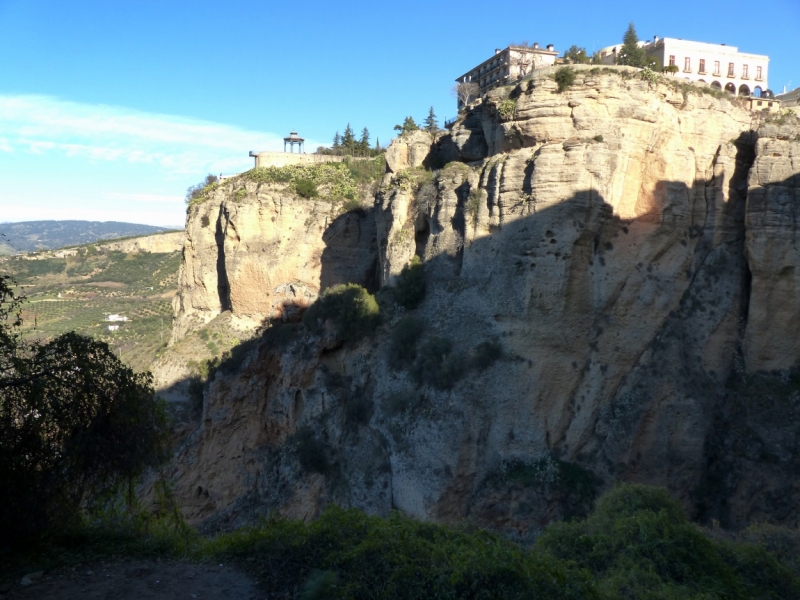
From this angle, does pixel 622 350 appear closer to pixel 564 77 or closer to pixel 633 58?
pixel 564 77

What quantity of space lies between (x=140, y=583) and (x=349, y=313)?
1231 cm

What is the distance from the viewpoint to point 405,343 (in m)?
17.4

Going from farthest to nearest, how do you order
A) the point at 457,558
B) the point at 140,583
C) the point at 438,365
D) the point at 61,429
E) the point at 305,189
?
the point at 305,189, the point at 438,365, the point at 457,558, the point at 61,429, the point at 140,583

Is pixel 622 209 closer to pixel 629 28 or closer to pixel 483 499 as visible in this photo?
pixel 483 499

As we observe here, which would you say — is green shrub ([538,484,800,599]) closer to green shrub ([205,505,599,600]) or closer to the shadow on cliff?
green shrub ([205,505,599,600])

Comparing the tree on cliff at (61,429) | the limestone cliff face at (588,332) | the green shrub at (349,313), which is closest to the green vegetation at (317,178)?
the green shrub at (349,313)

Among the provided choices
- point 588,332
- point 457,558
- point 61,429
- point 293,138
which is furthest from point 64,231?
point 457,558

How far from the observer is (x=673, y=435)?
15719mm

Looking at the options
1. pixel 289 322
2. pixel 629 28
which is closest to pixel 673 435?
pixel 289 322

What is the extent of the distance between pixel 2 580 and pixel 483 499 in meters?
10.2

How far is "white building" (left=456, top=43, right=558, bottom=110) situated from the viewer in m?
28.6

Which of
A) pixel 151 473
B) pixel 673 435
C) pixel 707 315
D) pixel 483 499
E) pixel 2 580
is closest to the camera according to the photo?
pixel 2 580

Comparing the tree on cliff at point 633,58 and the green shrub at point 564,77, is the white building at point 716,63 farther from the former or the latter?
the green shrub at point 564,77

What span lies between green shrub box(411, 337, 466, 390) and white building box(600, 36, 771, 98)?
51.7 ft
